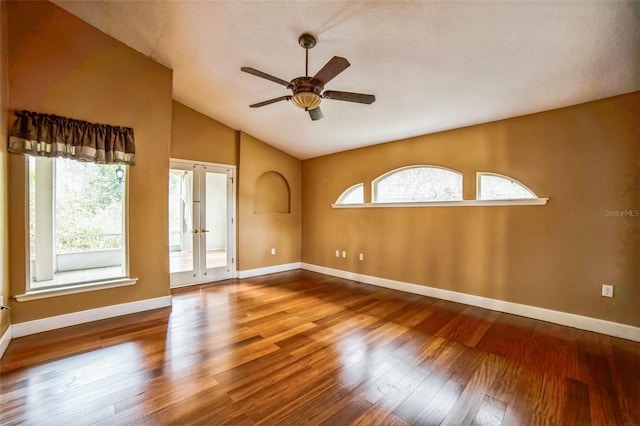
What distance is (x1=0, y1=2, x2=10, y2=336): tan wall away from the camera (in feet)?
8.68

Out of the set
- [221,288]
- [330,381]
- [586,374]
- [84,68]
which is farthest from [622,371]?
[84,68]

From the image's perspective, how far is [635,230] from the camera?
2.87m

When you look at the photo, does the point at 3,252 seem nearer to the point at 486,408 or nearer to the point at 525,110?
the point at 486,408

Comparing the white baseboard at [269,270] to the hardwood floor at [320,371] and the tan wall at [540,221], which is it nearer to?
the hardwood floor at [320,371]

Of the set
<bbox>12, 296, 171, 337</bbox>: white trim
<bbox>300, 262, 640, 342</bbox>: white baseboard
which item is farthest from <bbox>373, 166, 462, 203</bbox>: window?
<bbox>12, 296, 171, 337</bbox>: white trim

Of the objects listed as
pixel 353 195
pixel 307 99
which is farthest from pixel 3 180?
pixel 353 195

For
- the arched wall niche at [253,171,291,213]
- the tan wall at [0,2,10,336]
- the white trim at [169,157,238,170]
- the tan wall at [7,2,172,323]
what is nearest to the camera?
the tan wall at [0,2,10,336]

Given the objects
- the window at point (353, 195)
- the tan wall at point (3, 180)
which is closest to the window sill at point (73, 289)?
the tan wall at point (3, 180)

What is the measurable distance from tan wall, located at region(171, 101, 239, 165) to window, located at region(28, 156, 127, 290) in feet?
4.65

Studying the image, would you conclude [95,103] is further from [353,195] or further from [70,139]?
[353,195]

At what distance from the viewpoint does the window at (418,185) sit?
4.26 m

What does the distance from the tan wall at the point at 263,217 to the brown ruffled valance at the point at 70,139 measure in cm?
225

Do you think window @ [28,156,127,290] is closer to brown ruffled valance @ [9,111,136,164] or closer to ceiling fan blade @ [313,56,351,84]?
brown ruffled valance @ [9,111,136,164]

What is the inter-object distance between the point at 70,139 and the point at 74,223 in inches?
40.9
